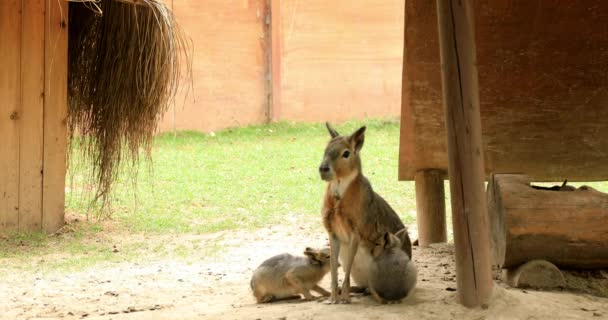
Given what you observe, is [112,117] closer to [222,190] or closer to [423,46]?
[222,190]

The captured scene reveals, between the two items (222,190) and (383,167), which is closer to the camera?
(222,190)

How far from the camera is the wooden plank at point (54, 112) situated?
9.47 m

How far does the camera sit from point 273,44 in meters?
16.0

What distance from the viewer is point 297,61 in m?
16.1

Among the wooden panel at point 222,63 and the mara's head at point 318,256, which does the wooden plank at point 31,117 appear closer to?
the mara's head at point 318,256

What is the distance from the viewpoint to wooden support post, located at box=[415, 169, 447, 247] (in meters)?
8.55

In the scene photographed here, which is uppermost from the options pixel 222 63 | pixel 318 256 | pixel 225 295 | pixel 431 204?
pixel 222 63

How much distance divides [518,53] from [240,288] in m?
2.89

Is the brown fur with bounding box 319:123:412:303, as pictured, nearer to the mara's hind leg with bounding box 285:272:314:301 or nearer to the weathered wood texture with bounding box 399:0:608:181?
the mara's hind leg with bounding box 285:272:314:301

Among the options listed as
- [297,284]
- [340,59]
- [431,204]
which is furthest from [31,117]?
[340,59]

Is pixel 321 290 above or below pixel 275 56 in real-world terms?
below

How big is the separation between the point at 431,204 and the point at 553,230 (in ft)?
7.47

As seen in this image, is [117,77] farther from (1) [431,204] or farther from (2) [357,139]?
(2) [357,139]

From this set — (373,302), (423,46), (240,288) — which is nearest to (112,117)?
(240,288)
